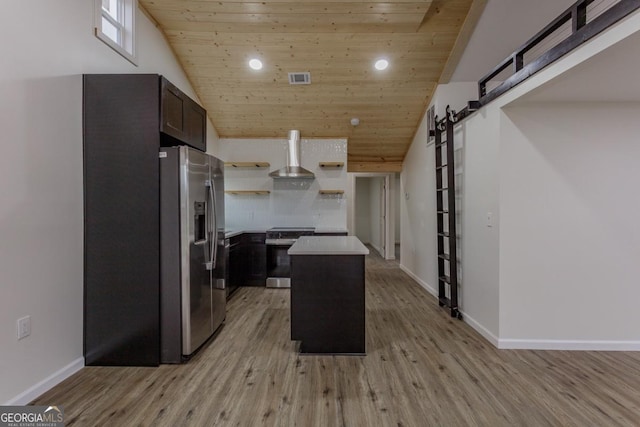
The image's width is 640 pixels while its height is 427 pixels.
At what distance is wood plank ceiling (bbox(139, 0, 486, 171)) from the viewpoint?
3.44 metres

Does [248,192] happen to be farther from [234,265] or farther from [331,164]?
[331,164]

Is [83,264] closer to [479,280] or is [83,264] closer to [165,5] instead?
[165,5]

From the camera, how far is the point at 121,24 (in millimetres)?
3131

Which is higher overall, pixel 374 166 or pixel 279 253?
pixel 374 166

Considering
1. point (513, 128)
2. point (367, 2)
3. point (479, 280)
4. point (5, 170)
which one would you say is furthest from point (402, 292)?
point (5, 170)

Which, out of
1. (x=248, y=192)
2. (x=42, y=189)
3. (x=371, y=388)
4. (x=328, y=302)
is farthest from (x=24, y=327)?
(x=248, y=192)

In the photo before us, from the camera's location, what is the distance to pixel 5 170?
6.19 feet

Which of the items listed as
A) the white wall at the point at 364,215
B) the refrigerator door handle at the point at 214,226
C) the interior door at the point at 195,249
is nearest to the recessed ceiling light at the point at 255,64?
the interior door at the point at 195,249

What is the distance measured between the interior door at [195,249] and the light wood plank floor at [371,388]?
9.6 inches

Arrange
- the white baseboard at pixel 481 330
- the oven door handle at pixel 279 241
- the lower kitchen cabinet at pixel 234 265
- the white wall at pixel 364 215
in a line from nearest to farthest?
the white baseboard at pixel 481 330 → the lower kitchen cabinet at pixel 234 265 → the oven door handle at pixel 279 241 → the white wall at pixel 364 215

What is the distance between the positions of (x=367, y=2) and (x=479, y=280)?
126 inches

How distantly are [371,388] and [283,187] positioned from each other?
411 cm

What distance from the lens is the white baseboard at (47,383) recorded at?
195 centimetres

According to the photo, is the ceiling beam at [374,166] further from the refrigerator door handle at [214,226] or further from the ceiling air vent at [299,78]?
the refrigerator door handle at [214,226]
